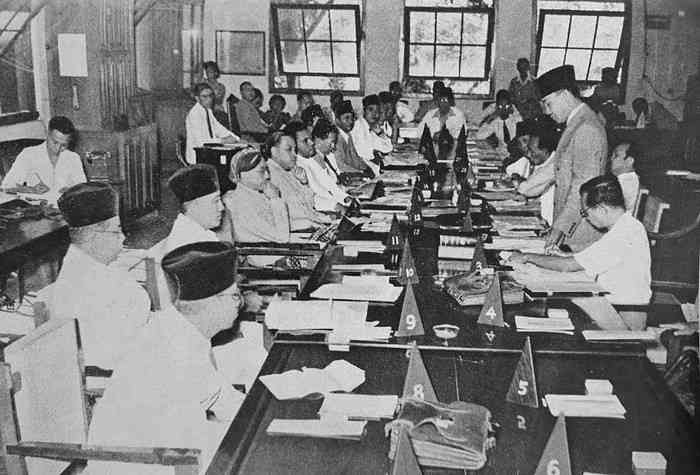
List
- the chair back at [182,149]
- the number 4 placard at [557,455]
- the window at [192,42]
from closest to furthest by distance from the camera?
the number 4 placard at [557,455] → the chair back at [182,149] → the window at [192,42]

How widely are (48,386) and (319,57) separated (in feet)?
28.1

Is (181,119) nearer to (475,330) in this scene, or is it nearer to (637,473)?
(475,330)

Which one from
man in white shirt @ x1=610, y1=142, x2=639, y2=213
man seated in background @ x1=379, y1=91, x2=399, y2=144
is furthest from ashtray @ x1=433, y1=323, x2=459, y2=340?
man seated in background @ x1=379, y1=91, x2=399, y2=144

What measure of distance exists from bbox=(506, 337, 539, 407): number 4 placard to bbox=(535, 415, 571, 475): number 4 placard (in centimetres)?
37

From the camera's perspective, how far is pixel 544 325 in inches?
88.4

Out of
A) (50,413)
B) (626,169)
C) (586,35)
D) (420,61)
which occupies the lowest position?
(50,413)

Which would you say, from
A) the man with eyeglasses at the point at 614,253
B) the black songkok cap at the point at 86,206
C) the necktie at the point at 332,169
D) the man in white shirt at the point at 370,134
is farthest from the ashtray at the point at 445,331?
the man in white shirt at the point at 370,134

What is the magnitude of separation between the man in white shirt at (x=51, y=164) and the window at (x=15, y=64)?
1280mm

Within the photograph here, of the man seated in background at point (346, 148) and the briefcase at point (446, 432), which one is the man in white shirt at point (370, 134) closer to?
the man seated in background at point (346, 148)

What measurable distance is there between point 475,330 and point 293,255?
3.73 feet

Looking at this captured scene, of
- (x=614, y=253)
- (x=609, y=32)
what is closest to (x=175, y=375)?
(x=614, y=253)

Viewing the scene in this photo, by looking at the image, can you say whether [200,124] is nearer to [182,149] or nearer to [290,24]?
[182,149]

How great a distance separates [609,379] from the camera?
1.89 metres

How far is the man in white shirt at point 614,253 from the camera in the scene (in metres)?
2.78
